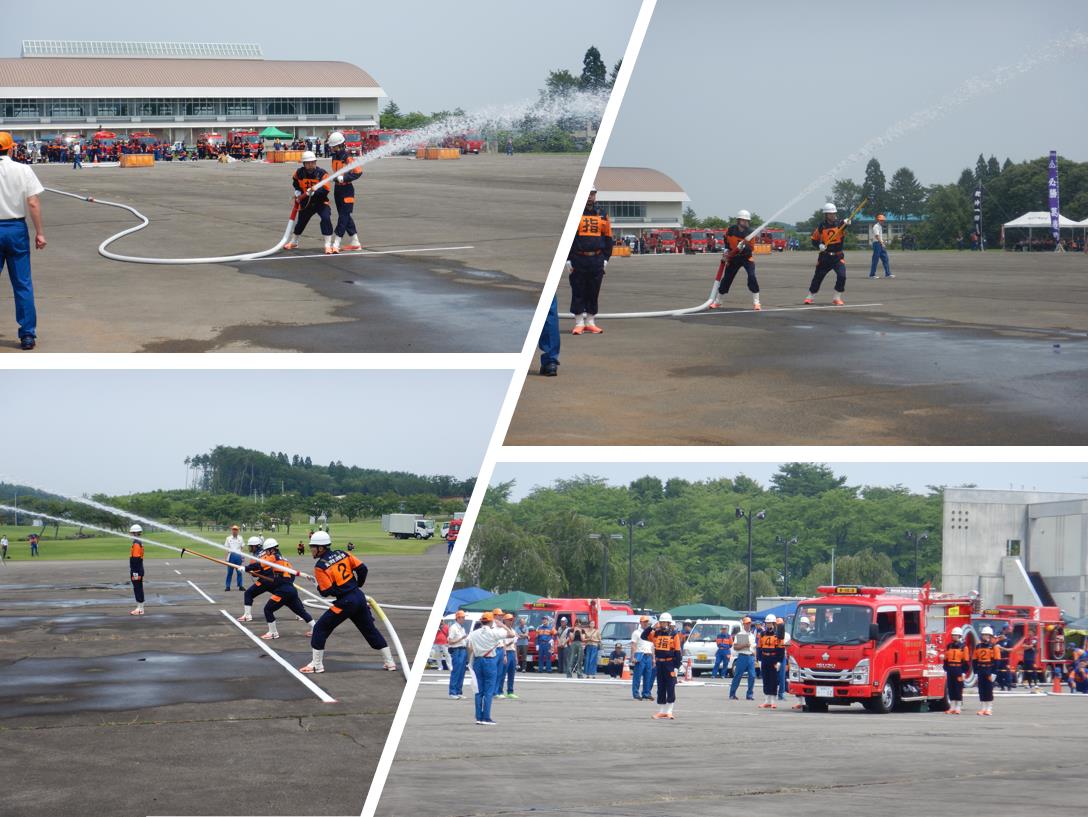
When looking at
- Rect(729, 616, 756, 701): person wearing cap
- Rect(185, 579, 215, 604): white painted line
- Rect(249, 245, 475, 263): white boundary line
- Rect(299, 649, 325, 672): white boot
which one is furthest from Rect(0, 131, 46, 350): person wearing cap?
Rect(185, 579, 215, 604): white painted line

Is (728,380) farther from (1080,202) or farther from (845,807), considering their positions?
(1080,202)

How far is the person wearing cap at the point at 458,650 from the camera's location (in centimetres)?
1722

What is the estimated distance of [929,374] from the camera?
52.0ft

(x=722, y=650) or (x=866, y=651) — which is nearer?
(x=866, y=651)

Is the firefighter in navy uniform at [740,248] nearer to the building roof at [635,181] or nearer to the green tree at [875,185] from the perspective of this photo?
the building roof at [635,181]

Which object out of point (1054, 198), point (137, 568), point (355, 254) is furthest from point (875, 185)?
point (137, 568)

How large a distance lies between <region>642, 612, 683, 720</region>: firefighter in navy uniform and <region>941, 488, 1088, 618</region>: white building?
19.6m

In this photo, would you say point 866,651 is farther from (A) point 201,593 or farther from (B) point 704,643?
(A) point 201,593

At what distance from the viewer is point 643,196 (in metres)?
38.5

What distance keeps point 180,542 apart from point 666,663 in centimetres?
Result: 5545

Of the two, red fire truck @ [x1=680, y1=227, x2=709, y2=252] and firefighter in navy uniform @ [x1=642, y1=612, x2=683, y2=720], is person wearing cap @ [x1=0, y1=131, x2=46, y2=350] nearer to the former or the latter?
firefighter in navy uniform @ [x1=642, y1=612, x2=683, y2=720]

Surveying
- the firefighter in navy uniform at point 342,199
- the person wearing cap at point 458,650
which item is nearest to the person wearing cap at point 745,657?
the person wearing cap at point 458,650

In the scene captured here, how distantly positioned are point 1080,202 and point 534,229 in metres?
20.1

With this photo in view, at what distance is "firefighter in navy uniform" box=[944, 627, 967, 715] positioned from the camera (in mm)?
19734
